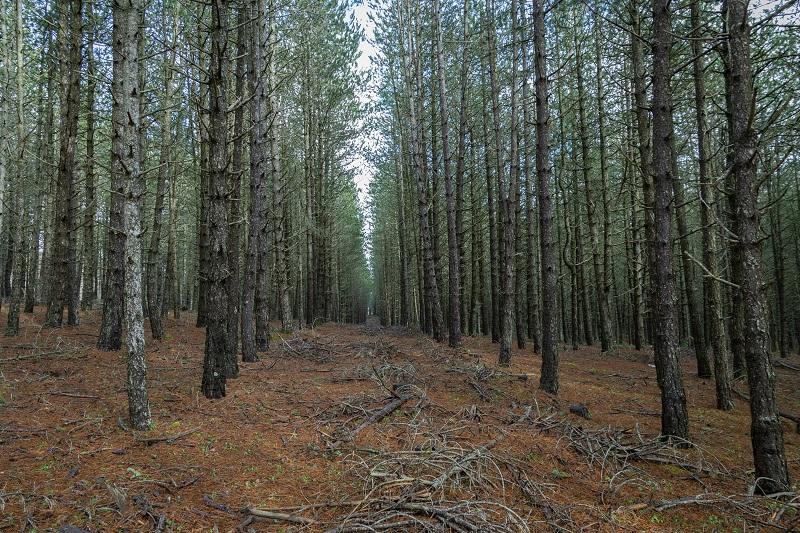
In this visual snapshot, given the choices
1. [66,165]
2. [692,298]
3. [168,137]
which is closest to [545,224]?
[692,298]

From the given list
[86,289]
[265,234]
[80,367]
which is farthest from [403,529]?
[86,289]

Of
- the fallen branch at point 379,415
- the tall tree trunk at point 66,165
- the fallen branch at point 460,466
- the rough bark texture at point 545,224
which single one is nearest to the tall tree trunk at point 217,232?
the fallen branch at point 379,415

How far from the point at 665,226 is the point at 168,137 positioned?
1372cm

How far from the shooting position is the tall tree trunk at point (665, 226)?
18.1 feet

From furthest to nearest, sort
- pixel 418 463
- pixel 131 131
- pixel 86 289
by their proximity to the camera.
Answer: pixel 86 289, pixel 131 131, pixel 418 463

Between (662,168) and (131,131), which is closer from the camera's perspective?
(131,131)

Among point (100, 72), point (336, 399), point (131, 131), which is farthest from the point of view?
point (100, 72)

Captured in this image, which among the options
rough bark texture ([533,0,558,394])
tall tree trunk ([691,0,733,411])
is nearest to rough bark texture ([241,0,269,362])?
rough bark texture ([533,0,558,394])

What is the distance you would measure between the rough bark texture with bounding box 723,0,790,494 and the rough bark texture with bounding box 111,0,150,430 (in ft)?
21.6

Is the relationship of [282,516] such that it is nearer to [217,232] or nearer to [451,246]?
[217,232]

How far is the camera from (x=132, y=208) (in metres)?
4.77

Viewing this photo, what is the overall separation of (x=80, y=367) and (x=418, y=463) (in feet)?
23.7

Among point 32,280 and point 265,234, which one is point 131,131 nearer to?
point 265,234

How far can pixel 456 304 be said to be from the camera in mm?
13297
